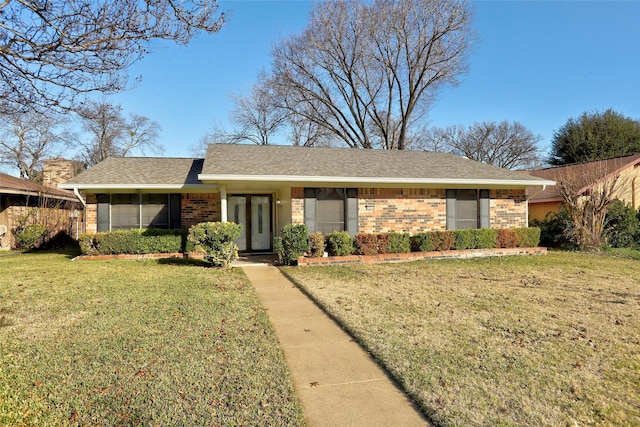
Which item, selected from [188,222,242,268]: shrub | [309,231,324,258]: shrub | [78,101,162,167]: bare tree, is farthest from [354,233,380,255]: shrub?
[78,101,162,167]: bare tree

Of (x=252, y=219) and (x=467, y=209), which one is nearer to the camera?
(x=467, y=209)

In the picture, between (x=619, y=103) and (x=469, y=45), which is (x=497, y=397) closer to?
(x=469, y=45)

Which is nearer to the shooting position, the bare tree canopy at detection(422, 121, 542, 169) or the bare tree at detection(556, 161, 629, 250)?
the bare tree at detection(556, 161, 629, 250)

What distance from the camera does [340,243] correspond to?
10422mm

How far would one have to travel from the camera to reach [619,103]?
89.7ft

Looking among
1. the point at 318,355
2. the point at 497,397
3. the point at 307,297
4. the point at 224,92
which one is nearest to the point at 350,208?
the point at 307,297

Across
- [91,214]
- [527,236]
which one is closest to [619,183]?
[527,236]

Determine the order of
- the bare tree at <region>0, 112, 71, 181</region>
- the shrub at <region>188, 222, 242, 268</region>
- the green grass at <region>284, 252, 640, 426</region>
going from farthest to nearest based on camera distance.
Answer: the bare tree at <region>0, 112, 71, 181</region> < the shrub at <region>188, 222, 242, 268</region> < the green grass at <region>284, 252, 640, 426</region>

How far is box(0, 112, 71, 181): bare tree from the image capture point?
28.0 meters

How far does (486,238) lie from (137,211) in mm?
11284

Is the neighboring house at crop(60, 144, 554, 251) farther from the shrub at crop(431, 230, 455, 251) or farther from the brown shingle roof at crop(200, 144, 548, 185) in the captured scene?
the shrub at crop(431, 230, 455, 251)

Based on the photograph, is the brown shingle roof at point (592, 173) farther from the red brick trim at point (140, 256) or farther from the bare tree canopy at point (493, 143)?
the bare tree canopy at point (493, 143)

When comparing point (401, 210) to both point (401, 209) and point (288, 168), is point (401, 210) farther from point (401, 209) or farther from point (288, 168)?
point (288, 168)

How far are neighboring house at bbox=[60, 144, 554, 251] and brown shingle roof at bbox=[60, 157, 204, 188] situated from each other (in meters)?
0.03
